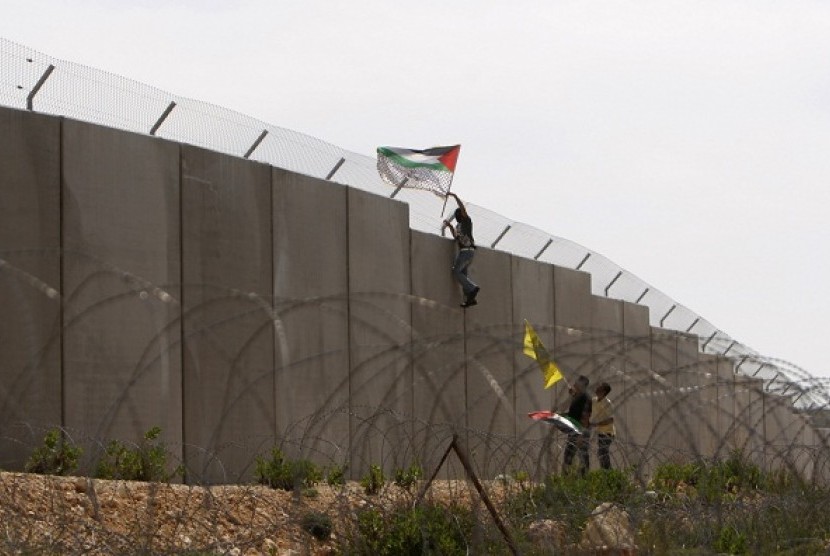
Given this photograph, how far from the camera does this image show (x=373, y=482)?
1758 cm

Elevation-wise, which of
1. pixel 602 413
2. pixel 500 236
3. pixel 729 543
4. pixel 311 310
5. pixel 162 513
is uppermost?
pixel 500 236

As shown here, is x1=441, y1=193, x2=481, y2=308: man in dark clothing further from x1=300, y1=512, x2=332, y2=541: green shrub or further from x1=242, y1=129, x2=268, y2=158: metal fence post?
x1=300, y1=512, x2=332, y2=541: green shrub

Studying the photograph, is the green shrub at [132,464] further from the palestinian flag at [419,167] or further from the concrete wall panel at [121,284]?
the palestinian flag at [419,167]

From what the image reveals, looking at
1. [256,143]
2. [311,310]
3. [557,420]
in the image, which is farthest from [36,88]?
[557,420]

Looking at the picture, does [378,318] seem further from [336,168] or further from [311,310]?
[336,168]

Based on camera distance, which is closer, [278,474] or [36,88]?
[36,88]

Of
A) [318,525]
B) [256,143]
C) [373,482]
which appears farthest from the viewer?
[256,143]

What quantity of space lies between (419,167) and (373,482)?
7.09m

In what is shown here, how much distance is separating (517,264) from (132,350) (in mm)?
10633

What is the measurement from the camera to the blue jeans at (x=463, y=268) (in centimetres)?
2441

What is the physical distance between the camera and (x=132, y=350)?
17.3 m

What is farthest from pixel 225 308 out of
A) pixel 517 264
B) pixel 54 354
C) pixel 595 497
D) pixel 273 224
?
pixel 517 264

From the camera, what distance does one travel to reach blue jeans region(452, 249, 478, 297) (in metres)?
24.4

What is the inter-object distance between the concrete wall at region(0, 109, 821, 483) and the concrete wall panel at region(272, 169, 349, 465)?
26 mm
